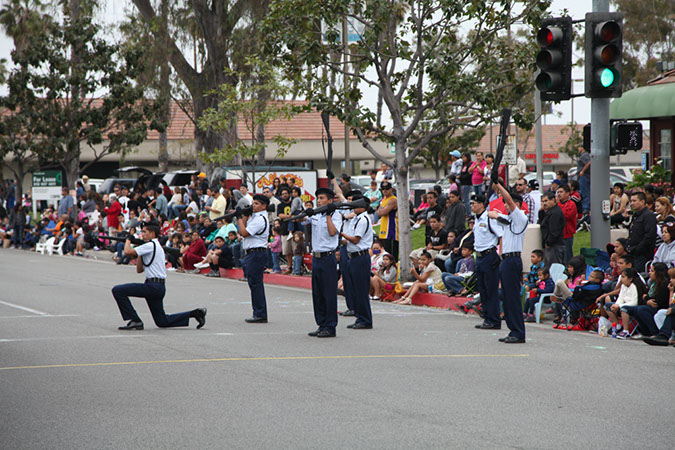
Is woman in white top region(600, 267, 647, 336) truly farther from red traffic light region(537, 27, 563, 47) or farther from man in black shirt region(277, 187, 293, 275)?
man in black shirt region(277, 187, 293, 275)

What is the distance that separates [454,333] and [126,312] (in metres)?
4.61

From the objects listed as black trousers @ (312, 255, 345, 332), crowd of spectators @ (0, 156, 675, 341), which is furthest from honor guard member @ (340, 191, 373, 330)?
crowd of spectators @ (0, 156, 675, 341)

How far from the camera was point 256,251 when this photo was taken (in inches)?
542

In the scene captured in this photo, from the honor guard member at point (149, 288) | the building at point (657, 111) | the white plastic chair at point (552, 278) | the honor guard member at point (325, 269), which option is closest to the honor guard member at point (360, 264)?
the honor guard member at point (325, 269)

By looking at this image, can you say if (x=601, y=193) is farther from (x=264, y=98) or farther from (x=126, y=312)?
(x=264, y=98)

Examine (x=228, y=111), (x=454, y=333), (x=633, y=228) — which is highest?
(x=228, y=111)

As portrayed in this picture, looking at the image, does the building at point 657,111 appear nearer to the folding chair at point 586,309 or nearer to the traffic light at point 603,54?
the folding chair at point 586,309

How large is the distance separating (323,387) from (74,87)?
30.7m

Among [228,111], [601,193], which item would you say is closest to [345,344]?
[601,193]

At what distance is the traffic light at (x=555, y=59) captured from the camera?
12180 millimetres

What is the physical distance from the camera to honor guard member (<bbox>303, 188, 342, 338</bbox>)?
1223 cm

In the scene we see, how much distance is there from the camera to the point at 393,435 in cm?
680

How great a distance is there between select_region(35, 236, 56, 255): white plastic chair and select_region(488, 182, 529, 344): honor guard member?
73.2ft

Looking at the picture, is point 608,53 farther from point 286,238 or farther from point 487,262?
point 286,238
